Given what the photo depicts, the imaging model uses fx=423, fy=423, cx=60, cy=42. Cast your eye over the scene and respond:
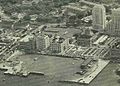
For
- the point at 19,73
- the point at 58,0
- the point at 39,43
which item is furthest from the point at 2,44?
the point at 58,0

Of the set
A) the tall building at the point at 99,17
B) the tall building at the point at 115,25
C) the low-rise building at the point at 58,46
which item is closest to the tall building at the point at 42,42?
the low-rise building at the point at 58,46

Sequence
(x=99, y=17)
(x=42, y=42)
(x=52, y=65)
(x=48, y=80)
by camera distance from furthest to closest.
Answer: (x=99, y=17)
(x=42, y=42)
(x=52, y=65)
(x=48, y=80)

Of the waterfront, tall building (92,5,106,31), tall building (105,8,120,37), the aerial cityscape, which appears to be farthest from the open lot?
tall building (92,5,106,31)

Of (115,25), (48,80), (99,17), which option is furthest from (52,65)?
(99,17)

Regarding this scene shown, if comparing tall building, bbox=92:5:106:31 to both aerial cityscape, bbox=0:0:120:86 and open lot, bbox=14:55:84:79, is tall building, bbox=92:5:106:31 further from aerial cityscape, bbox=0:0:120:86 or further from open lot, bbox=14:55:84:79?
open lot, bbox=14:55:84:79

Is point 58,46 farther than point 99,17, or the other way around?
point 99,17

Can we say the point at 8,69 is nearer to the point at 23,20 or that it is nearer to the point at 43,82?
the point at 43,82

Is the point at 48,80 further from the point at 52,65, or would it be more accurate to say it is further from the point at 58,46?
the point at 58,46

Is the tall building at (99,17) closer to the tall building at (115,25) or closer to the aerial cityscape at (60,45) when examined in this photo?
the aerial cityscape at (60,45)
